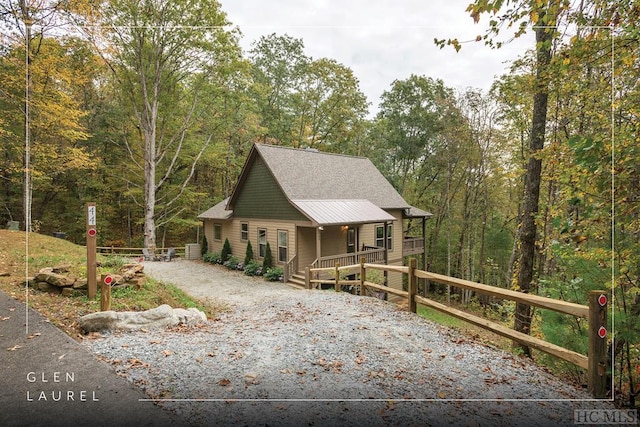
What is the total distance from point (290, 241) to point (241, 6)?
→ 1105 cm

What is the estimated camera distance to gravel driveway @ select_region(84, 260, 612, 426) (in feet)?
9.34

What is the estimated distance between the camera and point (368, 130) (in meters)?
26.3

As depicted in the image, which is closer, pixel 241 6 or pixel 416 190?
pixel 241 6

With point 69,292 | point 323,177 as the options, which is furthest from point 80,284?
point 323,177

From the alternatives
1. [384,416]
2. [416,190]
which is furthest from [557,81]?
[416,190]

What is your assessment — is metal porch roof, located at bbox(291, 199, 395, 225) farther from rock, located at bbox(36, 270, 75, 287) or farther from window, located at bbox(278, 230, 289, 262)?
rock, located at bbox(36, 270, 75, 287)

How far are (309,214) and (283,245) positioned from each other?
2.54 meters

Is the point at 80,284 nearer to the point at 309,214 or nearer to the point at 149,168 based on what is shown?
the point at 309,214

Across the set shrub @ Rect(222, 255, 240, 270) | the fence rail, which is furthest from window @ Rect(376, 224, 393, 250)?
the fence rail

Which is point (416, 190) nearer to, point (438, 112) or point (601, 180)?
point (438, 112)

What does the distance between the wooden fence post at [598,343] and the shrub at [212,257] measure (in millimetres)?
16030

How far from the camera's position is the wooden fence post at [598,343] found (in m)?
3.25

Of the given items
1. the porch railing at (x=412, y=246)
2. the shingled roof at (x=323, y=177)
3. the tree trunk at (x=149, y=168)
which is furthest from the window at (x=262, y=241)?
the porch railing at (x=412, y=246)

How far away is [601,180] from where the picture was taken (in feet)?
12.7
